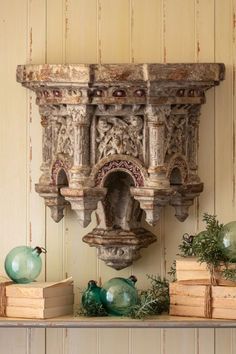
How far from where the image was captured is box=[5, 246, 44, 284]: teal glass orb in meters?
2.89

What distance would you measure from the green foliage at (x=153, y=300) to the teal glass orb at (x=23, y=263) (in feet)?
0.88

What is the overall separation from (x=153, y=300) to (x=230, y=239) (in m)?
0.25

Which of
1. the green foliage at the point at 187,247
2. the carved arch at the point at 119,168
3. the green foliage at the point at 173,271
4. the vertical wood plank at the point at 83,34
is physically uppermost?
the vertical wood plank at the point at 83,34

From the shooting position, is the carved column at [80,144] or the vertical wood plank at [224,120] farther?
the vertical wood plank at [224,120]

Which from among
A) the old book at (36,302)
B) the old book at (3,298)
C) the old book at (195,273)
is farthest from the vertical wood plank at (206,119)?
→ the old book at (3,298)

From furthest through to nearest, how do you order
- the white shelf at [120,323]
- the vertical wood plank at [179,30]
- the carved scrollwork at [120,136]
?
the vertical wood plank at [179,30], the carved scrollwork at [120,136], the white shelf at [120,323]

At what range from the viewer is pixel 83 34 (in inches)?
120

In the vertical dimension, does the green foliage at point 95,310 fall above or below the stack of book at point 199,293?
below

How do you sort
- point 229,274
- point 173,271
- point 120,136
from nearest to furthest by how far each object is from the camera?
point 229,274 → point 120,136 → point 173,271

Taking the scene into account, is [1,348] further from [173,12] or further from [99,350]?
[173,12]

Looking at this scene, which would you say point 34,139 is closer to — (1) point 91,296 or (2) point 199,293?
(1) point 91,296

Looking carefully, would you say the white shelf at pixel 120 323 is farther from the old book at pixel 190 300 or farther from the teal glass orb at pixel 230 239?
the teal glass orb at pixel 230 239

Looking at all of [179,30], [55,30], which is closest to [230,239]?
[179,30]

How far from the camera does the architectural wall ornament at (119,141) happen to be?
9.34ft
